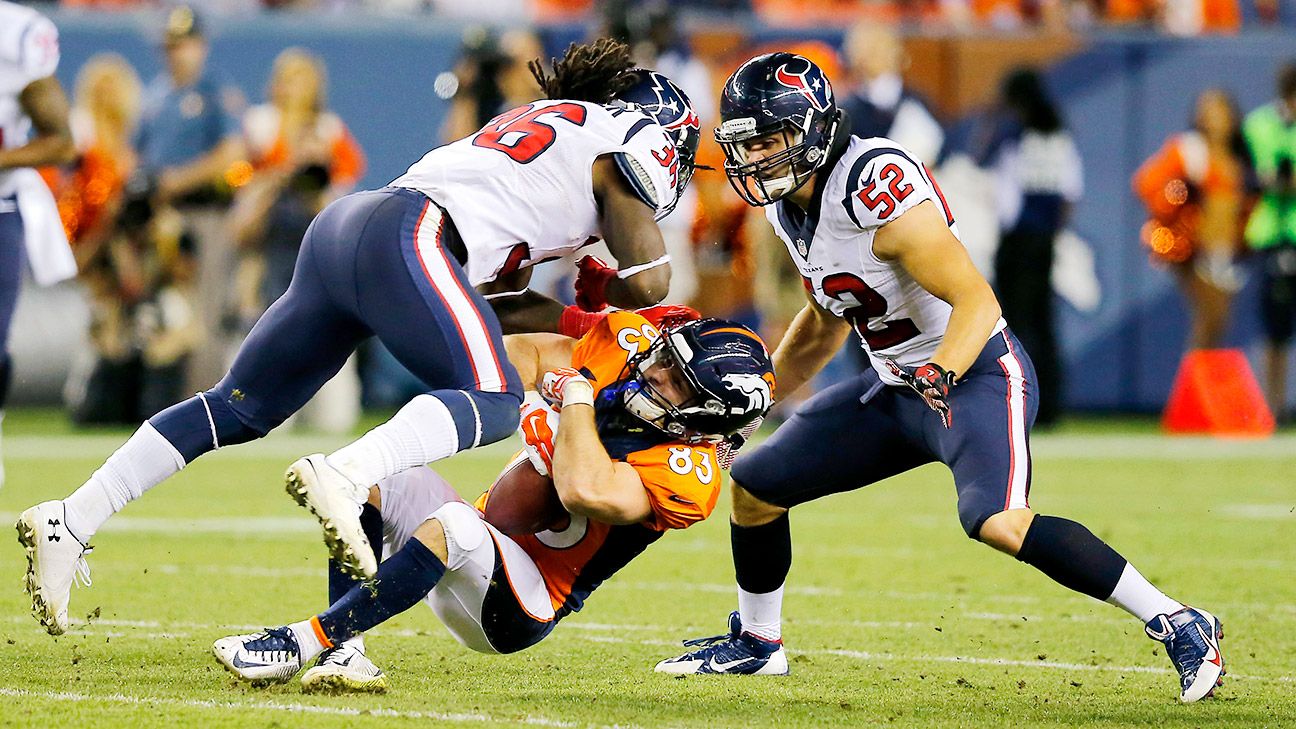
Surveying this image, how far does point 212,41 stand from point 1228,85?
23.6 feet

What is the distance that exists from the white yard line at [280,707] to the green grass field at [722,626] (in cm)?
1

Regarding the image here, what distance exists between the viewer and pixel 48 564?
13.1ft

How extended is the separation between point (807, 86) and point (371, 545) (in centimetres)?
149

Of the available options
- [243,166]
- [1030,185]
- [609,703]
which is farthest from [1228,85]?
[609,703]

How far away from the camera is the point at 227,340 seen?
11.2 meters

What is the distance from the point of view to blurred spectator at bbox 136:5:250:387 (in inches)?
424

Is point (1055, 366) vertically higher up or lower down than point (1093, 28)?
lower down

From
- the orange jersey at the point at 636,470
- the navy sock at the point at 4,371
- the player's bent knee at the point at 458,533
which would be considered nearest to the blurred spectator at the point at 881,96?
the navy sock at the point at 4,371

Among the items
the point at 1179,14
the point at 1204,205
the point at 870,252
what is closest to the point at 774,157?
the point at 870,252

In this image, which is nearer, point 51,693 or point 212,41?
point 51,693

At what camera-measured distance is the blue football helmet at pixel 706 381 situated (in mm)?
3906

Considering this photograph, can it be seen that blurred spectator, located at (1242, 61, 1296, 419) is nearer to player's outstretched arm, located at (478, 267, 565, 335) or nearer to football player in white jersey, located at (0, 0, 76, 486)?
football player in white jersey, located at (0, 0, 76, 486)

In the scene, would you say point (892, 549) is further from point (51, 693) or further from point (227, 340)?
point (227, 340)

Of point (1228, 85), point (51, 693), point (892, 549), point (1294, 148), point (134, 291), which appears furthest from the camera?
point (1228, 85)
